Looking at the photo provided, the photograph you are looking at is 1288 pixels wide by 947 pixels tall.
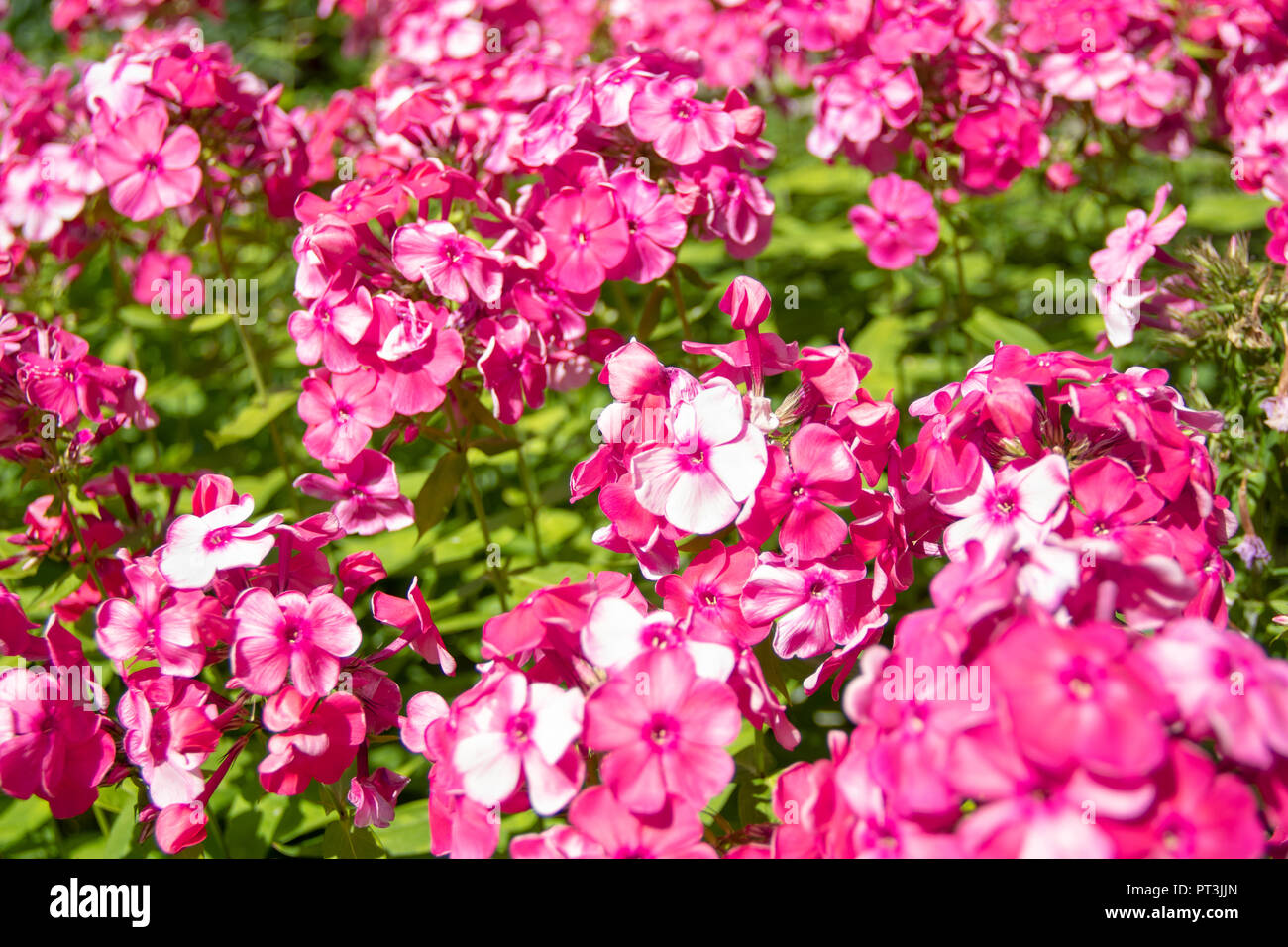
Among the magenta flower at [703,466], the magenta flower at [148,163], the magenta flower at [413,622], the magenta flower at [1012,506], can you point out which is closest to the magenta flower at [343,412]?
the magenta flower at [413,622]

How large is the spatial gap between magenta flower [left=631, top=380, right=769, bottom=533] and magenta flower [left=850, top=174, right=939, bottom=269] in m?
1.19

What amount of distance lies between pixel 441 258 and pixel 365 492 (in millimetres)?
486

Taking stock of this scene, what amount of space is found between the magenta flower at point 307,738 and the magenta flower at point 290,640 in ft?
0.08

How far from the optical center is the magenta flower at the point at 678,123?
76.4 inches

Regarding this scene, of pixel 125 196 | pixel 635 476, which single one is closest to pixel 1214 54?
pixel 635 476

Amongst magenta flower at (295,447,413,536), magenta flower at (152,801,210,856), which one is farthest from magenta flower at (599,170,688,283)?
magenta flower at (152,801,210,856)

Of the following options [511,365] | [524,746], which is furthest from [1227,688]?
[511,365]

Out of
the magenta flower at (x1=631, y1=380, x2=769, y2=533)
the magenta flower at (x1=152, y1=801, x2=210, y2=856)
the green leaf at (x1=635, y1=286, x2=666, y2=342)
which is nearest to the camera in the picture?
the magenta flower at (x1=631, y1=380, x2=769, y2=533)

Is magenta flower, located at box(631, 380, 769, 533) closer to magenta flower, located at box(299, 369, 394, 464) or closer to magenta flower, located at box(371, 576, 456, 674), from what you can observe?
magenta flower, located at box(371, 576, 456, 674)

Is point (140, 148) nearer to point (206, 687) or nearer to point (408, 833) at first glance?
point (206, 687)

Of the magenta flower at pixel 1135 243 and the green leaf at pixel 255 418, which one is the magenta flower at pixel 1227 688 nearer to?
the magenta flower at pixel 1135 243

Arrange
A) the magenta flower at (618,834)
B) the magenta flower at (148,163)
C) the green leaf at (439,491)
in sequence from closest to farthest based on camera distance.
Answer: the magenta flower at (618,834)
the green leaf at (439,491)
the magenta flower at (148,163)

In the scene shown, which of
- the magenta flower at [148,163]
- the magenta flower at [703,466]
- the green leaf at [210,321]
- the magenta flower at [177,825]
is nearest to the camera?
the magenta flower at [703,466]

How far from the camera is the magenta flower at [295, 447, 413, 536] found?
1.85 metres
